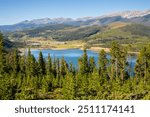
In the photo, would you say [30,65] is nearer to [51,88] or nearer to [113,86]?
[51,88]

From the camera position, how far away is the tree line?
58.6 m

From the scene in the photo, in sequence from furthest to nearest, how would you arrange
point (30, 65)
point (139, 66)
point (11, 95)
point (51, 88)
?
point (30, 65)
point (139, 66)
point (51, 88)
point (11, 95)

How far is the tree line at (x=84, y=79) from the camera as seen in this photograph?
192 ft

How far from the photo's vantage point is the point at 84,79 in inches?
2872

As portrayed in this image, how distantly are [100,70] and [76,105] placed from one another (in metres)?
86.7

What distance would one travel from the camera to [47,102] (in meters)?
9.88

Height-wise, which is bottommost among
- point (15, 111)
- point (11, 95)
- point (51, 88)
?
point (51, 88)

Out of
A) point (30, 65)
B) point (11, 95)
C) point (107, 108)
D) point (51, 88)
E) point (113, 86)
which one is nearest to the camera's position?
point (107, 108)

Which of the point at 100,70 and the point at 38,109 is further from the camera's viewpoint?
the point at 100,70

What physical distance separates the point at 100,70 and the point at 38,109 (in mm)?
86852

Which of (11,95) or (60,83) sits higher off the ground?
(11,95)

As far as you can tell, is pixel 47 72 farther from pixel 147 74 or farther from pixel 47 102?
pixel 47 102

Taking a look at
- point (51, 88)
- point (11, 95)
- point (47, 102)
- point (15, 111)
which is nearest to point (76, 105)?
point (47, 102)

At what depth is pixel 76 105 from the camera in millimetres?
9703
